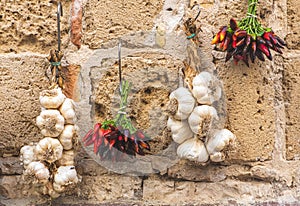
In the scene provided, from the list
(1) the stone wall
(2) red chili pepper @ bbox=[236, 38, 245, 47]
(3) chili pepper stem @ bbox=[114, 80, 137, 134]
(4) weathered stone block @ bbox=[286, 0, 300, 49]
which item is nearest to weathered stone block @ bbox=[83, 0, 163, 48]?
(1) the stone wall

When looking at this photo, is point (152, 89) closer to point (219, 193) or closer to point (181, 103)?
point (181, 103)

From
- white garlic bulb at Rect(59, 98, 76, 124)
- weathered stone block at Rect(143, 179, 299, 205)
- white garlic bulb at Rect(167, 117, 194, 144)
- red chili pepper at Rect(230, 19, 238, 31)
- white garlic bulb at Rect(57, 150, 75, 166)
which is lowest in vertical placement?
weathered stone block at Rect(143, 179, 299, 205)

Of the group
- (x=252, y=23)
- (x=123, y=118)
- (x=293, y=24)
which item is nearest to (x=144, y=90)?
(x=123, y=118)

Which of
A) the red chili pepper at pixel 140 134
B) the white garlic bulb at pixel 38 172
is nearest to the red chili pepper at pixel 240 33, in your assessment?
the red chili pepper at pixel 140 134

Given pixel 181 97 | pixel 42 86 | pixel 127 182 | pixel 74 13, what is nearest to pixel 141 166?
pixel 127 182

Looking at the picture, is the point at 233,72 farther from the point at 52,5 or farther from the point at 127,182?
the point at 52,5

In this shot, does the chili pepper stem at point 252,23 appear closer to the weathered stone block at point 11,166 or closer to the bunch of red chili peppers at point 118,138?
the bunch of red chili peppers at point 118,138

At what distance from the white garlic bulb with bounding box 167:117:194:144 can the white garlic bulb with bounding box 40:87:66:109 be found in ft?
0.93

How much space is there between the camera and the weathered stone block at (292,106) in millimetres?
1418

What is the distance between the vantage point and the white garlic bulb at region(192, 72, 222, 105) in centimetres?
126

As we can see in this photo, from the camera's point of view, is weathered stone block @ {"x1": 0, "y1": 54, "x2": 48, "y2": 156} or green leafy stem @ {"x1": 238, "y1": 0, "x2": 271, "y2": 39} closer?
green leafy stem @ {"x1": 238, "y1": 0, "x2": 271, "y2": 39}

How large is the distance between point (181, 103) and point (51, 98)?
0.33 meters

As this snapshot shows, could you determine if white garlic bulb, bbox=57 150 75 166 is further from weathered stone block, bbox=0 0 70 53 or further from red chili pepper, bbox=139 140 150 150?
weathered stone block, bbox=0 0 70 53

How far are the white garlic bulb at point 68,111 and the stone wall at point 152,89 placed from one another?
4.3 inches
